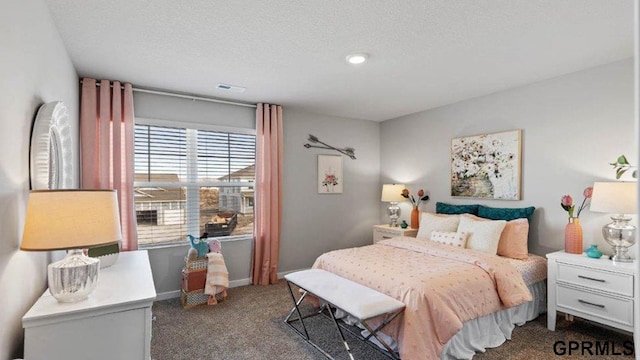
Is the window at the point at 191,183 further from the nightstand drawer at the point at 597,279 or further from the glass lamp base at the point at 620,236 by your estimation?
the glass lamp base at the point at 620,236

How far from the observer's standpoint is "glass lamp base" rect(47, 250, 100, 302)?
147 centimetres

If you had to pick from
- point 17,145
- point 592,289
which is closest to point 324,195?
point 592,289

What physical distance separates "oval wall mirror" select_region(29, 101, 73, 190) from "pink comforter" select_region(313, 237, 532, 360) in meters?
2.23

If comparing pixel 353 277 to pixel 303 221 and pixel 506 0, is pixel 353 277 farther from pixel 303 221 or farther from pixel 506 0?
pixel 506 0

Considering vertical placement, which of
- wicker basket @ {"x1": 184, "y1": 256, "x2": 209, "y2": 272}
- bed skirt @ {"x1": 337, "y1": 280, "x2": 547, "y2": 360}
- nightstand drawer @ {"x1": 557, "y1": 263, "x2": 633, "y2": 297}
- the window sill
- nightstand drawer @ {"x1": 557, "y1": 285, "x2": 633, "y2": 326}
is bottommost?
bed skirt @ {"x1": 337, "y1": 280, "x2": 547, "y2": 360}

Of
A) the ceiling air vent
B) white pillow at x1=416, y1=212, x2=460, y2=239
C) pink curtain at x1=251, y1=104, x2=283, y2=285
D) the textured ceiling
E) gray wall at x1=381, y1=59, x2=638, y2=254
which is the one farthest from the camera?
pink curtain at x1=251, y1=104, x2=283, y2=285

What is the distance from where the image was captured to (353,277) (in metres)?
2.80

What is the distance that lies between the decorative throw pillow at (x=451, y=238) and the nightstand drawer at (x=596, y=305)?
874mm

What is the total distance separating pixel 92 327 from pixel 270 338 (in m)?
Result: 1.59

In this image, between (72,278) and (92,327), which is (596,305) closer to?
(92,327)

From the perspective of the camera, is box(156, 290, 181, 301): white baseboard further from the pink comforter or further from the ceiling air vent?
the ceiling air vent

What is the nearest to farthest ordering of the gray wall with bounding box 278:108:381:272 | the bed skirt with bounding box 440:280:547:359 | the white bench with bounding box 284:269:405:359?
1. the white bench with bounding box 284:269:405:359
2. the bed skirt with bounding box 440:280:547:359
3. the gray wall with bounding box 278:108:381:272

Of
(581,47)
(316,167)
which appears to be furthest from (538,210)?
(316,167)

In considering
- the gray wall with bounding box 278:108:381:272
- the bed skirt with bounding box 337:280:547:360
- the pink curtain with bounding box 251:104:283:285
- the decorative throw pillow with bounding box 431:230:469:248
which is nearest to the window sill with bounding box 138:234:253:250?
the pink curtain with bounding box 251:104:283:285
